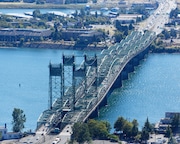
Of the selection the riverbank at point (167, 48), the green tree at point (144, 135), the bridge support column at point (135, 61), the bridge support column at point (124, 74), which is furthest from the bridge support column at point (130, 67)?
the green tree at point (144, 135)

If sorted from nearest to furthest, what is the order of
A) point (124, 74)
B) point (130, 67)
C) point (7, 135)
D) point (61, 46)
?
point (7, 135)
point (124, 74)
point (130, 67)
point (61, 46)

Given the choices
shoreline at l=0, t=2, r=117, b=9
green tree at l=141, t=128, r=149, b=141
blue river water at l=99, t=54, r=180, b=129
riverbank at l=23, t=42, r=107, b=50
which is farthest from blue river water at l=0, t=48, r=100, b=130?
shoreline at l=0, t=2, r=117, b=9

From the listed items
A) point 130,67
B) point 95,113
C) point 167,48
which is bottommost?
A: point 167,48

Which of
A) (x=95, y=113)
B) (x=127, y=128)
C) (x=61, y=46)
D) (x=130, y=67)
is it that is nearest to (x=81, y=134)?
(x=127, y=128)

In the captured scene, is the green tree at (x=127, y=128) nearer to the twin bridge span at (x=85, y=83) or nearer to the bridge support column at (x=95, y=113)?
the twin bridge span at (x=85, y=83)

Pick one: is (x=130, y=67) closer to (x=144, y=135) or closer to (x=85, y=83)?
(x=85, y=83)
